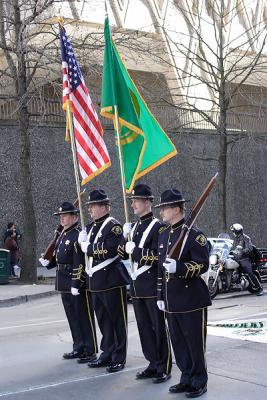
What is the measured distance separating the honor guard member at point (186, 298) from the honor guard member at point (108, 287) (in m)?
1.10

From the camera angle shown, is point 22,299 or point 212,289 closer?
point 212,289

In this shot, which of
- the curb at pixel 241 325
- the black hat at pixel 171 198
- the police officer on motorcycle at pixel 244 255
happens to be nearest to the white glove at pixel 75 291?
the black hat at pixel 171 198

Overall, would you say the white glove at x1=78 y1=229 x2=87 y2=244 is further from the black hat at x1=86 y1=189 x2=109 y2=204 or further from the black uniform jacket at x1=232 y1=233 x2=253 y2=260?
the black uniform jacket at x1=232 y1=233 x2=253 y2=260

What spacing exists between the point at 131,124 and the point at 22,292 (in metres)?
9.77

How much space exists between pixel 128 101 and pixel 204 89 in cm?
2583

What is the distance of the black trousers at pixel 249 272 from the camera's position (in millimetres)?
15305

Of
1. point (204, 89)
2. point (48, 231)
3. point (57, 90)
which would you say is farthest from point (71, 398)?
point (204, 89)

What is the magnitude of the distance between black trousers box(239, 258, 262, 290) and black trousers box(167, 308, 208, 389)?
897 cm

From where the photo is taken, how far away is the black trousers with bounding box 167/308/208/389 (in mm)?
6395

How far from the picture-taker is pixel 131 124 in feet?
25.7

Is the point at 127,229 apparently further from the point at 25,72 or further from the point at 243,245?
the point at 25,72

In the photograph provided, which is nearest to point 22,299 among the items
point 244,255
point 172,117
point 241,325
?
point 244,255

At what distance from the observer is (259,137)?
28219 millimetres

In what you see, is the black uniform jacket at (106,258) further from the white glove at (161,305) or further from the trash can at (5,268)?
the trash can at (5,268)
